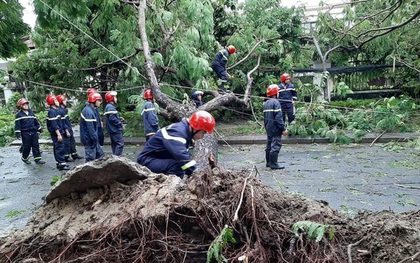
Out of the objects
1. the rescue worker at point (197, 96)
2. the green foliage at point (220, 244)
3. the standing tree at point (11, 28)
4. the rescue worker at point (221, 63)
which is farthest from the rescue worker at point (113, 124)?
the green foliage at point (220, 244)

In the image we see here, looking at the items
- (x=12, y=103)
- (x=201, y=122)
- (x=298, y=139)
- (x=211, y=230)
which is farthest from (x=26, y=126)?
(x=12, y=103)

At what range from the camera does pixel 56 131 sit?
8555mm

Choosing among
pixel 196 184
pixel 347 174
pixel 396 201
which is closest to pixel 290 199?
pixel 196 184

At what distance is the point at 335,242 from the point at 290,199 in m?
0.64

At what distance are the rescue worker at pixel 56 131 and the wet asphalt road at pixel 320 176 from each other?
243 millimetres

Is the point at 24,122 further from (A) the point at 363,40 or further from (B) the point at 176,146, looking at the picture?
(A) the point at 363,40

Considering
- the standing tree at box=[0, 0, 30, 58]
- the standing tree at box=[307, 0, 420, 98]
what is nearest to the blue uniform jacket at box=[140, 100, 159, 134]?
the standing tree at box=[0, 0, 30, 58]

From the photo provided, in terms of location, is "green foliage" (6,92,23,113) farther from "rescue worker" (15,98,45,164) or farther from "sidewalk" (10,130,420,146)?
"rescue worker" (15,98,45,164)

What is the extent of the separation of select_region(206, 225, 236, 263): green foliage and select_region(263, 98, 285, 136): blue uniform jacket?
4956mm

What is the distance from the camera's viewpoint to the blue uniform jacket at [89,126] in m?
7.78

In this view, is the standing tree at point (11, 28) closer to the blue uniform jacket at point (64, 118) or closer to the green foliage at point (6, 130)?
the blue uniform jacket at point (64, 118)

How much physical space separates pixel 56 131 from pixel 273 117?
487cm

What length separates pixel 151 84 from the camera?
334 inches

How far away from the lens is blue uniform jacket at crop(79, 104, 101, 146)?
778cm
